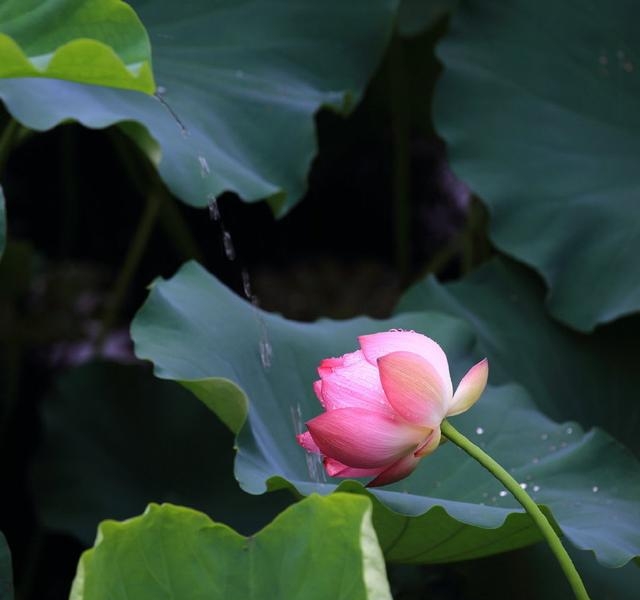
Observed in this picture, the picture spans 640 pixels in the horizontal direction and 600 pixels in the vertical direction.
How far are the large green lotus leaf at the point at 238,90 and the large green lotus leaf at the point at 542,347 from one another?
28cm

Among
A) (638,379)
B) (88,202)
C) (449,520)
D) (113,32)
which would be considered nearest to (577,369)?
(638,379)

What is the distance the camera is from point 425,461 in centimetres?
107

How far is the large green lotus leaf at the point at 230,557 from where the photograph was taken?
2.12ft

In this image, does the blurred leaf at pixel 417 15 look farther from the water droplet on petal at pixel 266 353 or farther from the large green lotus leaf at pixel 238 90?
the water droplet on petal at pixel 266 353

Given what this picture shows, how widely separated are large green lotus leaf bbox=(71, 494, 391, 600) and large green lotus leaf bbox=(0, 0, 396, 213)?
51cm

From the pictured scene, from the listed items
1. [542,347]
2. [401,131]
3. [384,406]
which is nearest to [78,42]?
[384,406]

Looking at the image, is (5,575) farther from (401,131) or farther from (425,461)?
(401,131)

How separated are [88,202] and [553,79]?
4.84ft

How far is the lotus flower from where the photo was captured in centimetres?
70

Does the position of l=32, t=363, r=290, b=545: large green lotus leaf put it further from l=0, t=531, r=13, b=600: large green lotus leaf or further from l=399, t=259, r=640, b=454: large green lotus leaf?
l=0, t=531, r=13, b=600: large green lotus leaf

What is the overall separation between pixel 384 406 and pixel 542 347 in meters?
0.76

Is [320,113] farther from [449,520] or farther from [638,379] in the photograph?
[449,520]

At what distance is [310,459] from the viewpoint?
1049 mm

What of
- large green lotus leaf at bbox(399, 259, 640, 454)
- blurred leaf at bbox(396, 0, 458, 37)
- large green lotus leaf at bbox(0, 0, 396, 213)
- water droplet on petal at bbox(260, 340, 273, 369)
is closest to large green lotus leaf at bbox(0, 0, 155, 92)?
large green lotus leaf at bbox(0, 0, 396, 213)
